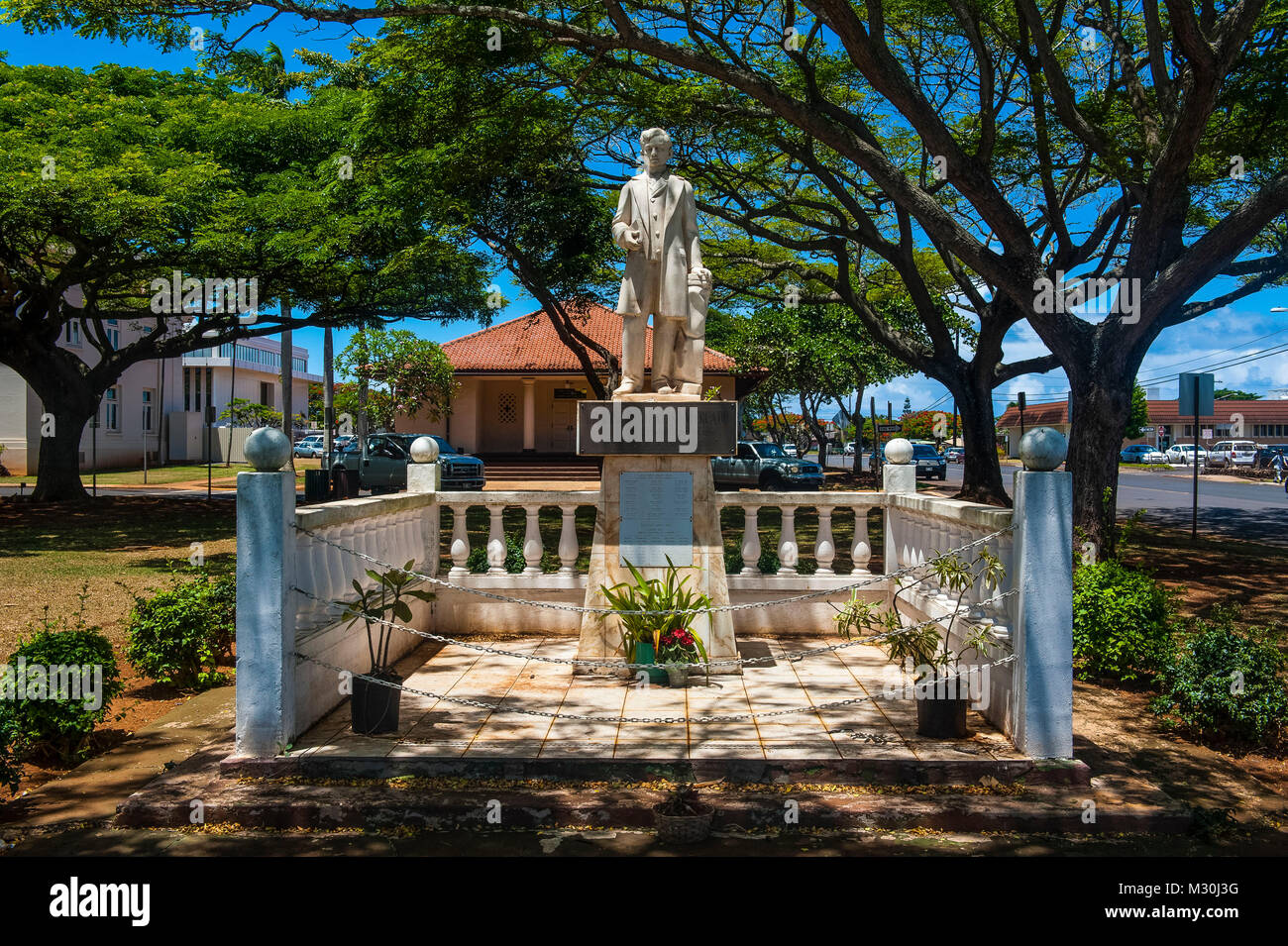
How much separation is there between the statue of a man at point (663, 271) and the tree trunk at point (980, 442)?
12.4 m

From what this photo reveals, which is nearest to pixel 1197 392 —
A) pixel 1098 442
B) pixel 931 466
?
pixel 1098 442

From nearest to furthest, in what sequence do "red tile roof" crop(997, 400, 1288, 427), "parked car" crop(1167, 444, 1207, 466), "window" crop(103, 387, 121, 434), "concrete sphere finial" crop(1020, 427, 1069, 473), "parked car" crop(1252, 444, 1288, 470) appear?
"concrete sphere finial" crop(1020, 427, 1069, 473), "window" crop(103, 387, 121, 434), "parked car" crop(1252, 444, 1288, 470), "parked car" crop(1167, 444, 1207, 466), "red tile roof" crop(997, 400, 1288, 427)

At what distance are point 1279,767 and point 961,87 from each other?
1403 centimetres

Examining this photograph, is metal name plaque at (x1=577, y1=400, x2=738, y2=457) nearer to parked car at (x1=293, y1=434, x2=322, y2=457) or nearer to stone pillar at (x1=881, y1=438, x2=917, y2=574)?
stone pillar at (x1=881, y1=438, x2=917, y2=574)

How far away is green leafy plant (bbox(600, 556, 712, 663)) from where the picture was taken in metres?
7.44

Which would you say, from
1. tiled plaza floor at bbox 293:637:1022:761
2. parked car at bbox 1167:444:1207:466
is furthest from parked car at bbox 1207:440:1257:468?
tiled plaza floor at bbox 293:637:1022:761

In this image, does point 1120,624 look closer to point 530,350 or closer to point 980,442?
point 980,442

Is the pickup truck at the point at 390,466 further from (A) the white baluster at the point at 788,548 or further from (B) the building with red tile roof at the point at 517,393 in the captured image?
(A) the white baluster at the point at 788,548

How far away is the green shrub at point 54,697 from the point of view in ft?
19.0

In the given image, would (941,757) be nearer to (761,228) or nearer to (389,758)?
(389,758)

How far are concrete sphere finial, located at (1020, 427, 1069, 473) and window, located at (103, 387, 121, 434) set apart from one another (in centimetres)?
4515

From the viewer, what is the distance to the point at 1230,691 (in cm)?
636

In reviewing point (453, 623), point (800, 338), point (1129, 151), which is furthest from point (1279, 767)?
point (800, 338)

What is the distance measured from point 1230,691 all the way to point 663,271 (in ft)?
16.7
